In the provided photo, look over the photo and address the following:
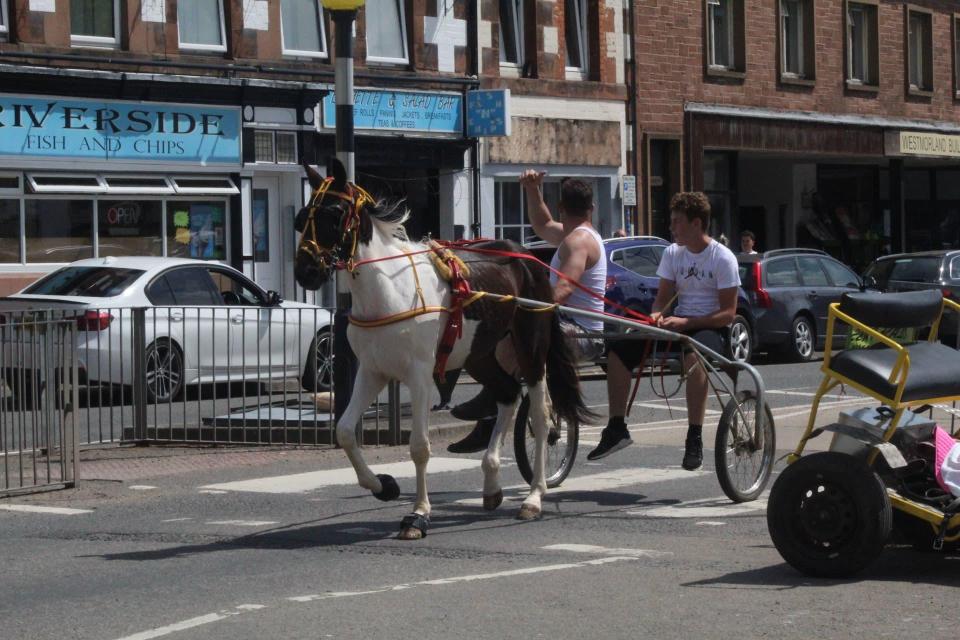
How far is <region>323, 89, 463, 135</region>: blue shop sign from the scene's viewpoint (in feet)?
92.7

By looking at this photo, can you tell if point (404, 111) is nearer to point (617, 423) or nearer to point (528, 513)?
point (617, 423)

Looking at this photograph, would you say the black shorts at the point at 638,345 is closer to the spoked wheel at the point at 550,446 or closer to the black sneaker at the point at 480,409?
the spoked wheel at the point at 550,446

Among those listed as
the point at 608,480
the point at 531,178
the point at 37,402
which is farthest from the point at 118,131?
the point at 608,480

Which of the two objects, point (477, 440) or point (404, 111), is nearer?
point (477, 440)

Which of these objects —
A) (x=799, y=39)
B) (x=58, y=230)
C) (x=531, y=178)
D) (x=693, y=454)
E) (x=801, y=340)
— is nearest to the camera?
(x=693, y=454)

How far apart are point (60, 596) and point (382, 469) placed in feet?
15.8

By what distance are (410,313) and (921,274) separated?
18.4 m

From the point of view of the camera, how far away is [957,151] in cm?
4272

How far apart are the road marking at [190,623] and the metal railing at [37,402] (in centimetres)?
465

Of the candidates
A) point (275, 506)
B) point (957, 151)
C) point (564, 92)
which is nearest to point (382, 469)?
point (275, 506)

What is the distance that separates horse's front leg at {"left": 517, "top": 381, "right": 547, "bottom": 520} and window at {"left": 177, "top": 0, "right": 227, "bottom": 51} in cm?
1705

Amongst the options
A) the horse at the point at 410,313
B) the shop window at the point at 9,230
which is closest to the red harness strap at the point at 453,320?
the horse at the point at 410,313

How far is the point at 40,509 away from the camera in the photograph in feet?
36.0

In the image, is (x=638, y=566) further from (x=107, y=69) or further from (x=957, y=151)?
(x=957, y=151)
